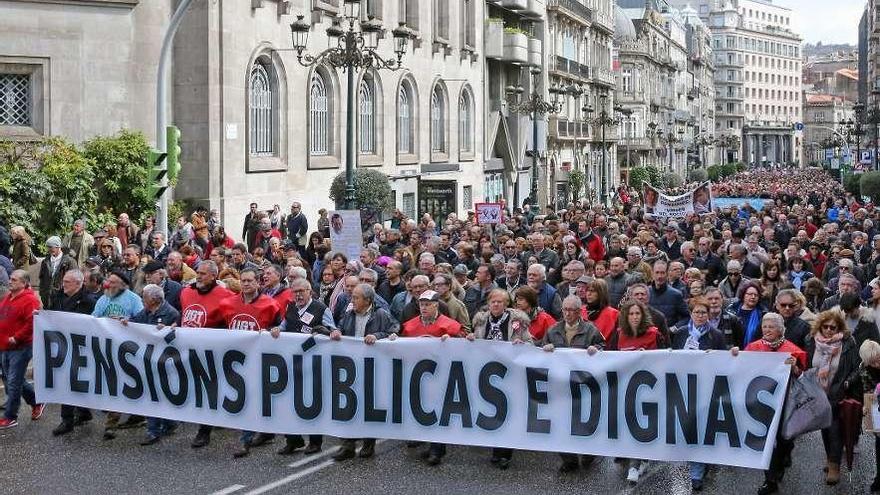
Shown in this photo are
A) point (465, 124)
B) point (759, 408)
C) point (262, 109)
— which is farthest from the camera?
point (465, 124)

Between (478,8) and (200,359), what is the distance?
128ft

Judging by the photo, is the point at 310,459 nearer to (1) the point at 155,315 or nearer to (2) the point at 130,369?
(2) the point at 130,369

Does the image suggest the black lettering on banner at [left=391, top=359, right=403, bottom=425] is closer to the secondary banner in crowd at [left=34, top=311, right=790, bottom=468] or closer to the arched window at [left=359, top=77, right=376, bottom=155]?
the secondary banner in crowd at [left=34, top=311, right=790, bottom=468]

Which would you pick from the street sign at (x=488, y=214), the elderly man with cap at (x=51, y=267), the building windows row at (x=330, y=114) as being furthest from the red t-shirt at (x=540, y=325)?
the building windows row at (x=330, y=114)

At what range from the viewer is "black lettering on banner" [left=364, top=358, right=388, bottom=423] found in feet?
35.4

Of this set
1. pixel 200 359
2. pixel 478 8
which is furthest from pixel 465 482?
pixel 478 8

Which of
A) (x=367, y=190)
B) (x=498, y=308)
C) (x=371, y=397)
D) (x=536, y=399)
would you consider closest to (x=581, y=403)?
(x=536, y=399)

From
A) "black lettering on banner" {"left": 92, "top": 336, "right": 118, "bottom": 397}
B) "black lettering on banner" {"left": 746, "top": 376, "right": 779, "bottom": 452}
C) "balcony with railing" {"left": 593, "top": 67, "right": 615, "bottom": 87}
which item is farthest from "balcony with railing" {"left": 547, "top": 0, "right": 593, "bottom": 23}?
"black lettering on banner" {"left": 746, "top": 376, "right": 779, "bottom": 452}

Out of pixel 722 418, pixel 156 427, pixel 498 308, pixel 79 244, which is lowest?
pixel 156 427

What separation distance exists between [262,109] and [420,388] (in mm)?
21919

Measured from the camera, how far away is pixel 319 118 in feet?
116

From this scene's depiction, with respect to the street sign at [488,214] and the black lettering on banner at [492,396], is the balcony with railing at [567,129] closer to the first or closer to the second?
the street sign at [488,214]

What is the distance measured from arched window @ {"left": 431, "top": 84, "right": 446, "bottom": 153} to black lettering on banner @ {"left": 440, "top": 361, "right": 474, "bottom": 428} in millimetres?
34335

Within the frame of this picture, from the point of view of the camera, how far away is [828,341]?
9.88 metres
